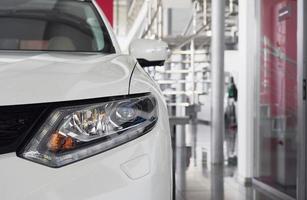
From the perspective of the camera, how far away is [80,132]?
1.36 meters

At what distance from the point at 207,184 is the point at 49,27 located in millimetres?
2920

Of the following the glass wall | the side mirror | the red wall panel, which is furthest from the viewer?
the red wall panel

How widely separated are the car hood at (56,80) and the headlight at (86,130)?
0.05 m

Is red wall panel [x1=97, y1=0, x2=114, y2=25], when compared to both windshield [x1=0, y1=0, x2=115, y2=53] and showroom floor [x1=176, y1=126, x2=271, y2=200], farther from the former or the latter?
windshield [x1=0, y1=0, x2=115, y2=53]

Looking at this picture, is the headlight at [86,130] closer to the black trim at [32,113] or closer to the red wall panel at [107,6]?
the black trim at [32,113]

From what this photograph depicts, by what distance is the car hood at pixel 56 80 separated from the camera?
4.19ft

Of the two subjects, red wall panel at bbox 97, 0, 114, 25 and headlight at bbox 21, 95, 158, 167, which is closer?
headlight at bbox 21, 95, 158, 167

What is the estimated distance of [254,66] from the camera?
4.96m

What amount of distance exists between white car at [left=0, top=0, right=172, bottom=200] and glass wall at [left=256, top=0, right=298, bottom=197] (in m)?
2.84

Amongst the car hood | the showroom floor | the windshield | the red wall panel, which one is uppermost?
the red wall panel

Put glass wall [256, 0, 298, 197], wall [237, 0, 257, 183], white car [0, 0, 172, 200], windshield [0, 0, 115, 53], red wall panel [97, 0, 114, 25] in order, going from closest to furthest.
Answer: white car [0, 0, 172, 200] → windshield [0, 0, 115, 53] → glass wall [256, 0, 298, 197] → wall [237, 0, 257, 183] → red wall panel [97, 0, 114, 25]

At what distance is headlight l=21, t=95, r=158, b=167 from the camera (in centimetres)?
129

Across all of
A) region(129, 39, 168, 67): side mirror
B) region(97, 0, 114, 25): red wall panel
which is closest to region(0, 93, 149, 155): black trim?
region(129, 39, 168, 67): side mirror

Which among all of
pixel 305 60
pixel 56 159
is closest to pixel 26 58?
pixel 56 159
